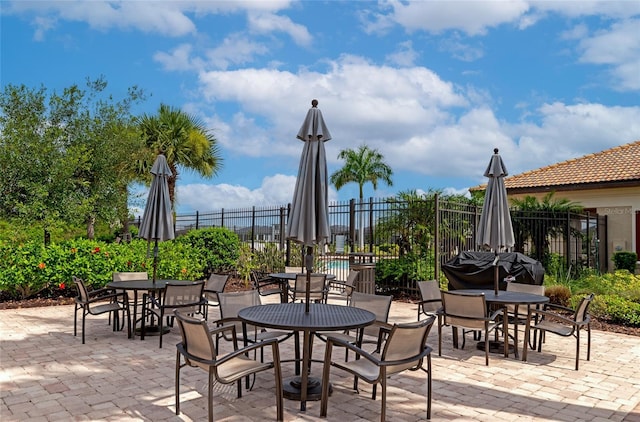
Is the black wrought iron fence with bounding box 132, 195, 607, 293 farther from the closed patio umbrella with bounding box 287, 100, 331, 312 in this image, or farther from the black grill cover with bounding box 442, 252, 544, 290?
the closed patio umbrella with bounding box 287, 100, 331, 312

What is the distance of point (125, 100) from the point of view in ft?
43.2

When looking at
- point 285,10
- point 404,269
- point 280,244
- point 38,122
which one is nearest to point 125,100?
point 38,122

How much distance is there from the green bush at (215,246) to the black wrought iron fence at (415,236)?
41.5 inches

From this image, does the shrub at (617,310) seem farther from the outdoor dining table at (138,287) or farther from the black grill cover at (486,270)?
the outdoor dining table at (138,287)

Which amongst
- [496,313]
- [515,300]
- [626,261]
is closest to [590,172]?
[626,261]

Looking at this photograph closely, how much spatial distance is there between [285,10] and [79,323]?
248 inches

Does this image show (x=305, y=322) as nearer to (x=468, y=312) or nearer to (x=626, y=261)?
(x=468, y=312)

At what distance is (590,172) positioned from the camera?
16.6 m

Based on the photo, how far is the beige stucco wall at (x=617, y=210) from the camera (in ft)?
48.3

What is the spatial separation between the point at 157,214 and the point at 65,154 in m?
6.05

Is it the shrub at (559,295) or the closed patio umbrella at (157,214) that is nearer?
the closed patio umbrella at (157,214)

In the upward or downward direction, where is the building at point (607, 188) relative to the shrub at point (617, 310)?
upward

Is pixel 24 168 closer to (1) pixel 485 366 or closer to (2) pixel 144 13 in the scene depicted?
(2) pixel 144 13

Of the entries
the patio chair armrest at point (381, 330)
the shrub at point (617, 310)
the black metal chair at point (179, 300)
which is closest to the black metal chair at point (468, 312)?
the patio chair armrest at point (381, 330)
